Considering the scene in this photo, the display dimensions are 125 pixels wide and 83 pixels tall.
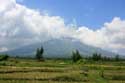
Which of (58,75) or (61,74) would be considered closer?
(58,75)

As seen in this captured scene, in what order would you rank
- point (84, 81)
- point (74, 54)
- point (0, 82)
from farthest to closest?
point (74, 54), point (84, 81), point (0, 82)

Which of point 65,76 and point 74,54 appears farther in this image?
point 74,54

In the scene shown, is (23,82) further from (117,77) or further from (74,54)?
(74,54)

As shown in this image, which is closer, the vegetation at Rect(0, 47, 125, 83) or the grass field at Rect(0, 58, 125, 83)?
the grass field at Rect(0, 58, 125, 83)

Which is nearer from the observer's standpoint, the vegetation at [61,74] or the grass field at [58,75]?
the grass field at [58,75]

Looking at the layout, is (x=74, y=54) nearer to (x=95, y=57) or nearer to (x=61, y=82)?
(x=95, y=57)

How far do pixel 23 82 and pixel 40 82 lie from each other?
7.35 ft

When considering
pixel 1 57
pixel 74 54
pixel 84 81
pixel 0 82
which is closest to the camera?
pixel 0 82

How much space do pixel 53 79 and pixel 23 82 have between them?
660cm

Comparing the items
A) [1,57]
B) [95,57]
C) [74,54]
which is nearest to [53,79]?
[1,57]

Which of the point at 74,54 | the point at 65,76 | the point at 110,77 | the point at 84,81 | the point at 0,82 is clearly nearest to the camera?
the point at 0,82

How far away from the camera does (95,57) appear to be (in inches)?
5477

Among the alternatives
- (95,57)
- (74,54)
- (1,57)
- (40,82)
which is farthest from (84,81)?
(95,57)

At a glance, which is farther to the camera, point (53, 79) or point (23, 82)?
point (53, 79)
